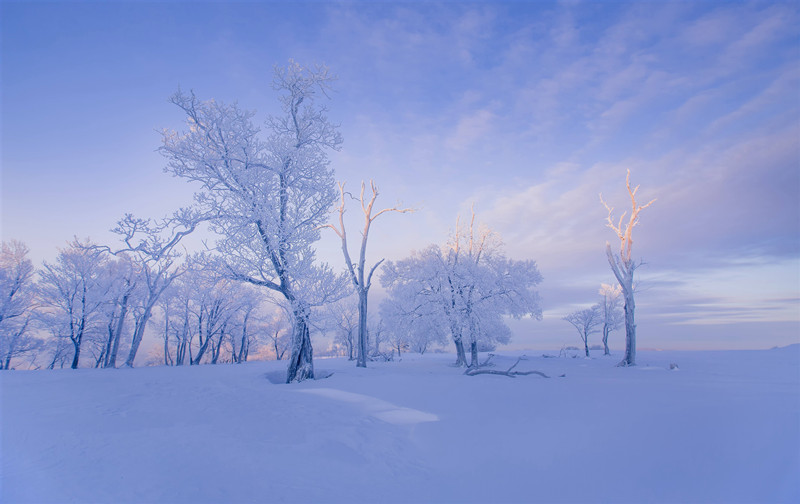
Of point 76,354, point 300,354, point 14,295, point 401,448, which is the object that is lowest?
point 76,354

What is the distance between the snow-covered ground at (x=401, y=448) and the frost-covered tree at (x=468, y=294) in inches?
466

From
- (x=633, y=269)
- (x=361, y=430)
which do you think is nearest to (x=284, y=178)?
(x=361, y=430)

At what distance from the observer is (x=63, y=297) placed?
79.7 ft

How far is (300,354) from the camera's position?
12.4m

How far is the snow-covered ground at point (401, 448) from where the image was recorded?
3.79m

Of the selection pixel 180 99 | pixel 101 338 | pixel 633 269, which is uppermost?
pixel 180 99

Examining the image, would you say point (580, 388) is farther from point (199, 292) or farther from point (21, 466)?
point (199, 292)

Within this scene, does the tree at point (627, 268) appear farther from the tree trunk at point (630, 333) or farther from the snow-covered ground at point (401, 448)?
the snow-covered ground at point (401, 448)

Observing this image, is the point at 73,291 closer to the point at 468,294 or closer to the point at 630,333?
the point at 468,294

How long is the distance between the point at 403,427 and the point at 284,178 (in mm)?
9528

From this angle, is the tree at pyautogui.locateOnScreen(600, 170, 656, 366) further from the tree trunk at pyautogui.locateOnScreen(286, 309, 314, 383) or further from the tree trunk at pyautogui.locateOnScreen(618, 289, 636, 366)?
the tree trunk at pyautogui.locateOnScreen(286, 309, 314, 383)

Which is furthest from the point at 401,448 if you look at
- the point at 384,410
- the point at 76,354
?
the point at 76,354

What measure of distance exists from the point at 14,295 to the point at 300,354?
90.8ft

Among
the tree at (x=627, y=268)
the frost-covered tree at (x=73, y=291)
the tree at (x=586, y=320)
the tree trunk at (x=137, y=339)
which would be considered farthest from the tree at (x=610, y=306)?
the frost-covered tree at (x=73, y=291)
